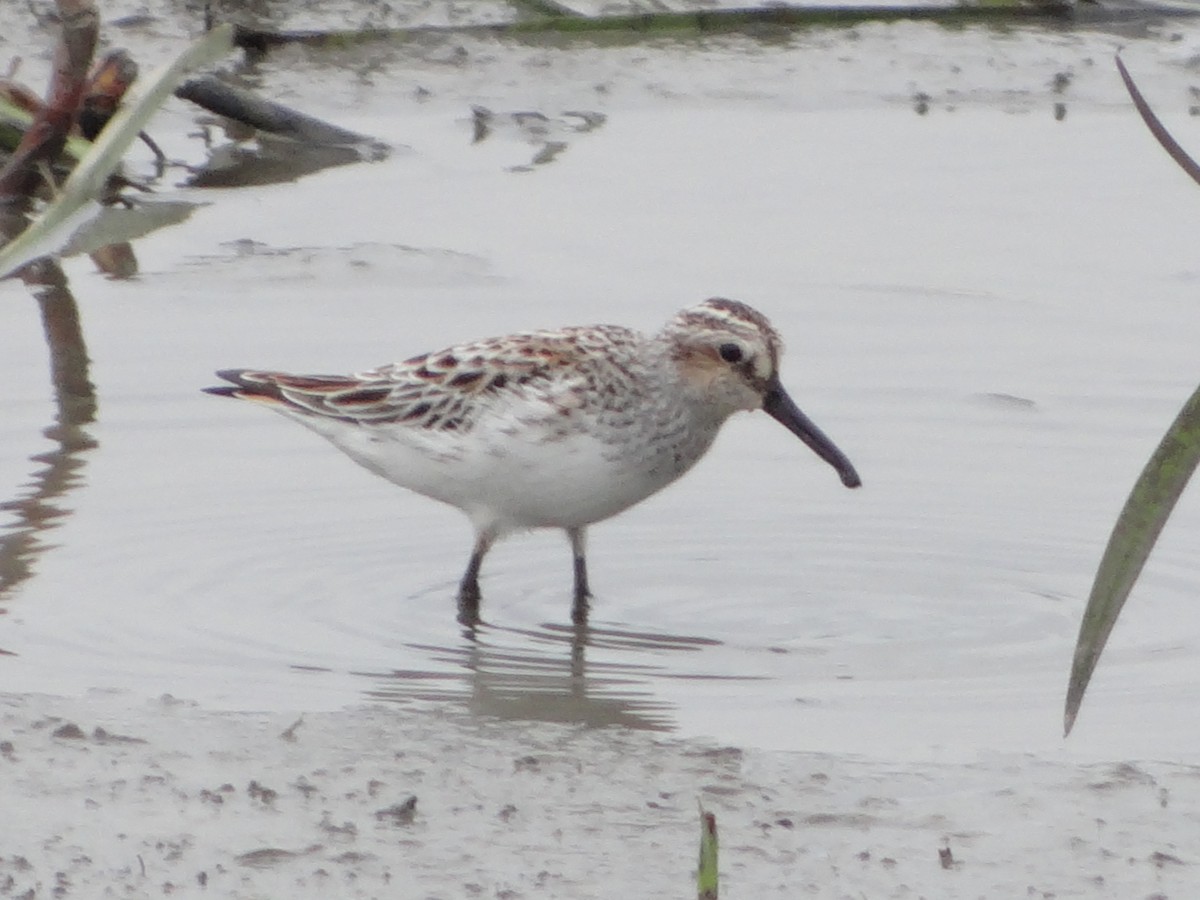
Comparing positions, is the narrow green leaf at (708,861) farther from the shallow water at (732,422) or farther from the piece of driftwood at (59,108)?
the piece of driftwood at (59,108)

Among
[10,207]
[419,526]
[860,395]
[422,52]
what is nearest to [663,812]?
[419,526]

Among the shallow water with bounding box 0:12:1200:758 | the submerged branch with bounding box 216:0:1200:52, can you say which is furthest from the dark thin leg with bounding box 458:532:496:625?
the submerged branch with bounding box 216:0:1200:52

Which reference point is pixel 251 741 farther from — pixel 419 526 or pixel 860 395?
pixel 860 395

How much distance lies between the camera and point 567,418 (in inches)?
303

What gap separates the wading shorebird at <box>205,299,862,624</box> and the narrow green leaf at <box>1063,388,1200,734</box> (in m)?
3.69

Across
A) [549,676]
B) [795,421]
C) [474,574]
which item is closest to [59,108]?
[474,574]

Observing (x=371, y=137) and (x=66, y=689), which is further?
(x=371, y=137)

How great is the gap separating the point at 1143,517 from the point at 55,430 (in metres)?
6.32

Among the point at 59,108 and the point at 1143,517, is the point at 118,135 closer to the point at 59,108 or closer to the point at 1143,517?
the point at 59,108

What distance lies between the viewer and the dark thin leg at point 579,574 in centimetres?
793

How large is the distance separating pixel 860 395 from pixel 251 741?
14.3 ft

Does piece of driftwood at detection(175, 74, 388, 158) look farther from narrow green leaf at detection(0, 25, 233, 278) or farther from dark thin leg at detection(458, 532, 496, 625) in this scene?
dark thin leg at detection(458, 532, 496, 625)

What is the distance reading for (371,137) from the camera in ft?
44.7

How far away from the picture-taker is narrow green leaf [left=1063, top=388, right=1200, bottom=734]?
4.04 meters
